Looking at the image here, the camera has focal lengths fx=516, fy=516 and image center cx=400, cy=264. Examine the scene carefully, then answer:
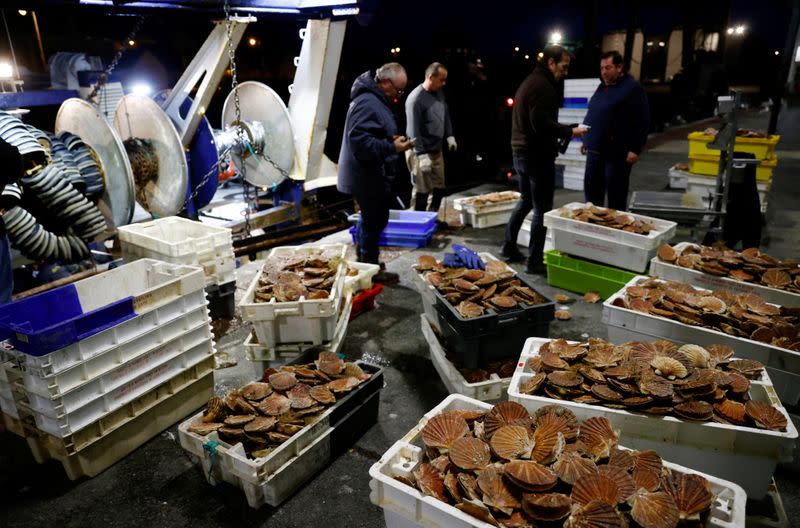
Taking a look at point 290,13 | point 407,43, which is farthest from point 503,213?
point 407,43

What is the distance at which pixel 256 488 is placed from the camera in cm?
245

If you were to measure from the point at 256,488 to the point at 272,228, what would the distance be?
596cm

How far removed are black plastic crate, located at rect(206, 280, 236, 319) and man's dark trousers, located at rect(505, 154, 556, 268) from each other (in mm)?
2896

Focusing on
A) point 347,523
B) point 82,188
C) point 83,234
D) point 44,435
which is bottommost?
point 347,523

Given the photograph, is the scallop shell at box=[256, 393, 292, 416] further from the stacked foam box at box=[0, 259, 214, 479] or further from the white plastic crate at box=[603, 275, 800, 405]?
the white plastic crate at box=[603, 275, 800, 405]

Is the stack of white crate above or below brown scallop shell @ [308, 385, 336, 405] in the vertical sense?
above

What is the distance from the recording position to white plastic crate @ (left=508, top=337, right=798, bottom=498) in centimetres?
213

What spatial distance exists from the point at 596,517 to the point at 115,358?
93.6 inches

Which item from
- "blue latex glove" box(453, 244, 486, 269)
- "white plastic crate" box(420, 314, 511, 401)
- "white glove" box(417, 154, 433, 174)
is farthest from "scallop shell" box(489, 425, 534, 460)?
"white glove" box(417, 154, 433, 174)

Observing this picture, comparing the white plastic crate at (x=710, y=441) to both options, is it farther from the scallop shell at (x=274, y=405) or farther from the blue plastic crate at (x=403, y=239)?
the blue plastic crate at (x=403, y=239)

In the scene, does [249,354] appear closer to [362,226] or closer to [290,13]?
[362,226]

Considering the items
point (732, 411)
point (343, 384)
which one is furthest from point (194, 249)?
point (732, 411)

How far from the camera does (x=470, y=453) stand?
1906 millimetres

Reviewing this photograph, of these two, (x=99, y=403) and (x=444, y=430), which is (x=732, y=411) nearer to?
(x=444, y=430)
